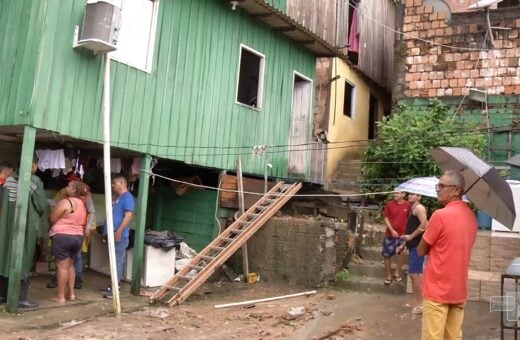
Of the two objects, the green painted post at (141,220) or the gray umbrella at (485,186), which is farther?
the green painted post at (141,220)

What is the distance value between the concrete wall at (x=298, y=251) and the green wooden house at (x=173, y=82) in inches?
64.1

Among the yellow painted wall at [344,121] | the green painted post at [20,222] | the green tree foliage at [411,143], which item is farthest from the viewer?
the yellow painted wall at [344,121]

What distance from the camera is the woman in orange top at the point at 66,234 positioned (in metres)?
6.63

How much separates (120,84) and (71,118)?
967 mm

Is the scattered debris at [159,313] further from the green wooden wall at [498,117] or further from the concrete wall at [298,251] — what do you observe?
the green wooden wall at [498,117]

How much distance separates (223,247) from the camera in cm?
848

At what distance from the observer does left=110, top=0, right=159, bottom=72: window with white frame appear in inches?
300

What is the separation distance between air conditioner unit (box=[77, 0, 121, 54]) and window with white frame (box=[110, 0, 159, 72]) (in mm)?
705

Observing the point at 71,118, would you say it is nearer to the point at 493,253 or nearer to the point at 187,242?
the point at 187,242

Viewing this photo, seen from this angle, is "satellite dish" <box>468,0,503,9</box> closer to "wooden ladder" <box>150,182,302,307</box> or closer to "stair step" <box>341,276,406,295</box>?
"wooden ladder" <box>150,182,302,307</box>

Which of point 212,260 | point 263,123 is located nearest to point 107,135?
point 212,260

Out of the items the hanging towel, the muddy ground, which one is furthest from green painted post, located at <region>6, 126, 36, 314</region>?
the hanging towel

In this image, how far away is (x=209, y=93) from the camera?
921cm

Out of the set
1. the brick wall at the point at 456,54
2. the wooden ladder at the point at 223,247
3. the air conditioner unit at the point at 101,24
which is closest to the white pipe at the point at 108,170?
the air conditioner unit at the point at 101,24
